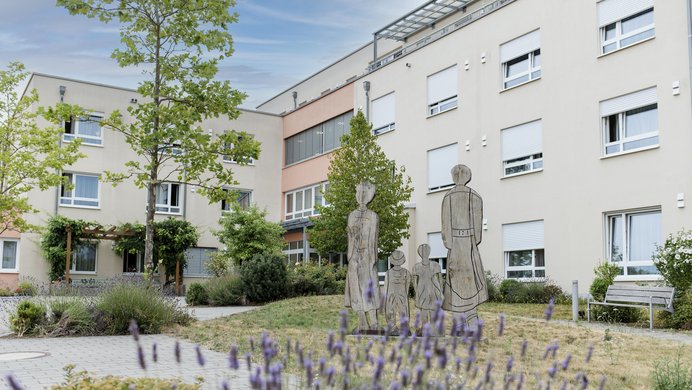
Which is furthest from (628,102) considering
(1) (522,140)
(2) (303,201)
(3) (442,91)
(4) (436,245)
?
(2) (303,201)

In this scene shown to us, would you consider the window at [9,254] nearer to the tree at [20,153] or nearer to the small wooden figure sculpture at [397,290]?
the tree at [20,153]

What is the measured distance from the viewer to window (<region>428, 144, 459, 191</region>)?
2745 cm

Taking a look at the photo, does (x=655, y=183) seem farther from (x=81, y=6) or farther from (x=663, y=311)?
(x=81, y=6)

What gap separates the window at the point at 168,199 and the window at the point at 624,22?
2315cm

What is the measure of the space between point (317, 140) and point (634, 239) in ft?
66.2

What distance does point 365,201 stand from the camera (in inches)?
460

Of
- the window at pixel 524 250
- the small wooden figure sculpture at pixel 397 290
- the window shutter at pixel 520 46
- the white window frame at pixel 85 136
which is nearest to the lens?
the small wooden figure sculpture at pixel 397 290

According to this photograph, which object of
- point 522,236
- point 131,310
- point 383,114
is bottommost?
point 131,310

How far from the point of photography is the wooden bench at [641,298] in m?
14.7

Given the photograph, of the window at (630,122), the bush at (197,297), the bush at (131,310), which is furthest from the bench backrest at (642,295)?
the bush at (197,297)

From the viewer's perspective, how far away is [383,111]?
32094mm

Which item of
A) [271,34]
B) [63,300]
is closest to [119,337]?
[63,300]

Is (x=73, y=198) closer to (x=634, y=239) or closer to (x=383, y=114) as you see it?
(x=383, y=114)

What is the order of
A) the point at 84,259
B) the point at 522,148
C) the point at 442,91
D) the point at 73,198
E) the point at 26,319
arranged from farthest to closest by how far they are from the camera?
the point at 84,259 → the point at 73,198 → the point at 442,91 → the point at 522,148 → the point at 26,319
